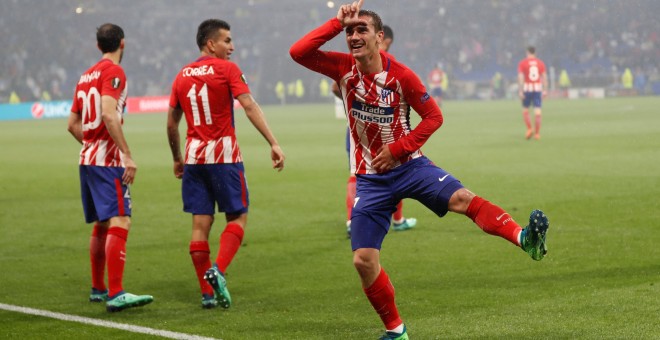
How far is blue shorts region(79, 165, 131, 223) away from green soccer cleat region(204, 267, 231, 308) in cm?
103

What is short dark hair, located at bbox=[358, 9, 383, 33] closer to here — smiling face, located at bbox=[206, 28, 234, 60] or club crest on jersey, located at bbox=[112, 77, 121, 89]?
smiling face, located at bbox=[206, 28, 234, 60]

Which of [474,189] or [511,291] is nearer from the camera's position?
[511,291]

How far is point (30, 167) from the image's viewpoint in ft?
64.7

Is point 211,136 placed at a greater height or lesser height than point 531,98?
greater

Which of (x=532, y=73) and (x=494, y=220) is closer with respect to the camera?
(x=494, y=220)

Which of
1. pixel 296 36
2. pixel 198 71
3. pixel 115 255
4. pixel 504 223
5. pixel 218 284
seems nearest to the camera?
pixel 504 223

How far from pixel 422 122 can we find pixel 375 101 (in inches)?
11.5

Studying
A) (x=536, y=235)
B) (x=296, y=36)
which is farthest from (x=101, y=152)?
(x=296, y=36)

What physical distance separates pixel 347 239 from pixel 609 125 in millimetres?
18345

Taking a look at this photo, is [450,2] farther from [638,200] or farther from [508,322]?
[508,322]

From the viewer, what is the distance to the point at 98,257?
7.50 metres

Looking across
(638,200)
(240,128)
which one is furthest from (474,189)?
(240,128)

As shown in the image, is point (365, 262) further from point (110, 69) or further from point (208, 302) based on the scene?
point (110, 69)

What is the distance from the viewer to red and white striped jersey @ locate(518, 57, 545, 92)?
24266 mm
